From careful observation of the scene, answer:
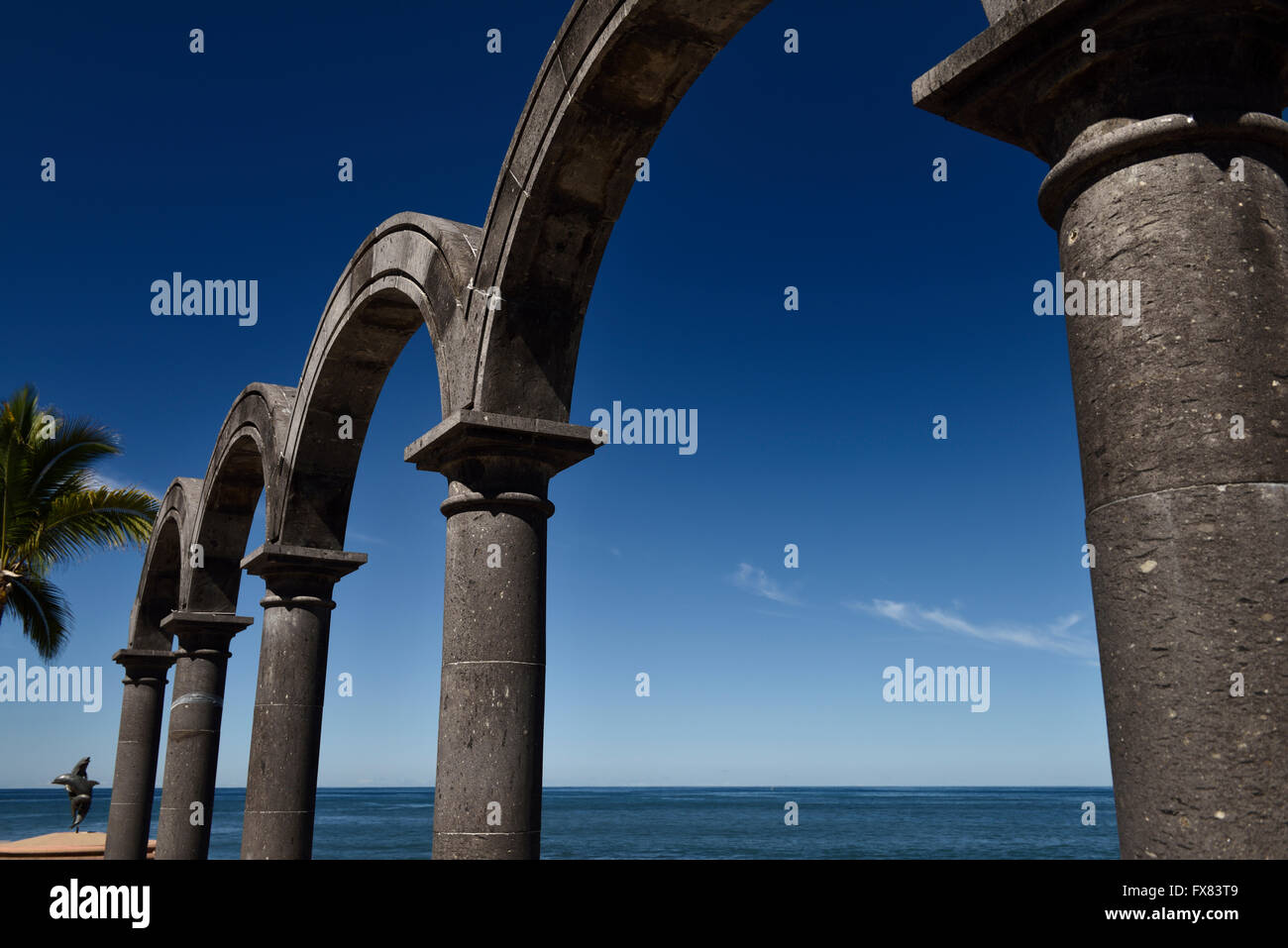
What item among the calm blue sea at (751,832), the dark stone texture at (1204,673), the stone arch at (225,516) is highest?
the stone arch at (225,516)

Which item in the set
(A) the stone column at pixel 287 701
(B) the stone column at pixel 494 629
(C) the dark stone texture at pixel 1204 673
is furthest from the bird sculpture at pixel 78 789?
(C) the dark stone texture at pixel 1204 673

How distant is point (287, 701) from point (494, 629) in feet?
13.0

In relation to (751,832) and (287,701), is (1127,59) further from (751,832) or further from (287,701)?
(751,832)

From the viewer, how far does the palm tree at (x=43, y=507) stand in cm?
1345

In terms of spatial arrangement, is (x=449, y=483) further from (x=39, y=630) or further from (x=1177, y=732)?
(x=39, y=630)

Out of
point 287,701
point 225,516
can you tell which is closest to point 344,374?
point 287,701

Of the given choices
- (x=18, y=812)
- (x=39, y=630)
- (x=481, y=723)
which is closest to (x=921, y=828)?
(x=39, y=630)

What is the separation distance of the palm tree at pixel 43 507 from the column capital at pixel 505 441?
10220 millimetres

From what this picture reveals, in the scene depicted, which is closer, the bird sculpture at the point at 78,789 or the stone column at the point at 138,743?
the stone column at the point at 138,743

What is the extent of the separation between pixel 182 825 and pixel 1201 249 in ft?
39.1

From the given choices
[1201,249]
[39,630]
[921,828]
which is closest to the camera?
[1201,249]

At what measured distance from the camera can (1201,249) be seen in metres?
2.50

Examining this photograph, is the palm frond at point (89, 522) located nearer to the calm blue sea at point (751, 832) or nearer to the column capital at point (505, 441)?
the column capital at point (505, 441)

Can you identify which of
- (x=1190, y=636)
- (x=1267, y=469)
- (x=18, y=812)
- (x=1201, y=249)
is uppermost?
(x=1201, y=249)
